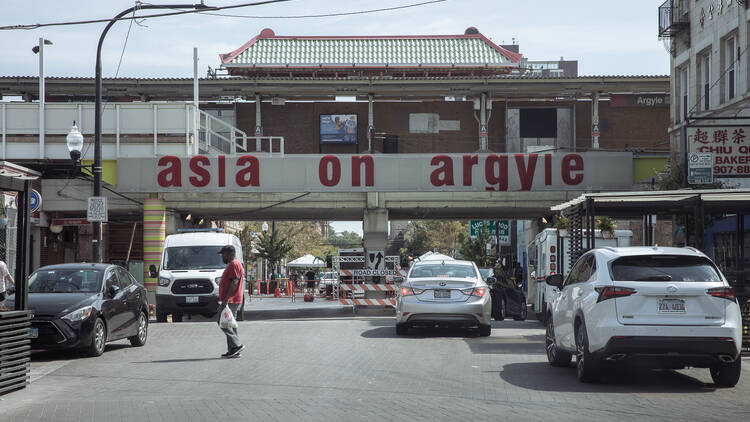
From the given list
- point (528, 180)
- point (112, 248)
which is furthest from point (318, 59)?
point (528, 180)

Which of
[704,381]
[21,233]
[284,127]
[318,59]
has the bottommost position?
[704,381]

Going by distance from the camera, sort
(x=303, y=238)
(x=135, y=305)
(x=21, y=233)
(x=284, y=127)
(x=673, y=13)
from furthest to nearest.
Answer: (x=303, y=238) < (x=284, y=127) < (x=673, y=13) < (x=135, y=305) < (x=21, y=233)

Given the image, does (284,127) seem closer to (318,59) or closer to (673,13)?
(318,59)

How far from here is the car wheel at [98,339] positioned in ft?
50.1

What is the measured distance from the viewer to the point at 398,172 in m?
31.8

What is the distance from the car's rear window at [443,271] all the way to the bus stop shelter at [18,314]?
9325mm

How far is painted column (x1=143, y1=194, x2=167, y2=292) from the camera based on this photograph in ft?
108

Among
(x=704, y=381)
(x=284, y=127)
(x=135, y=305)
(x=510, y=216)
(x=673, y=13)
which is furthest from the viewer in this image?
(x=284, y=127)

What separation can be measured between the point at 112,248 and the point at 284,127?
10.2 metres

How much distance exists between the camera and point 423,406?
993 centimetres

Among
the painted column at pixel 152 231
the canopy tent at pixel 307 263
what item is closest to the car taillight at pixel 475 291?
the painted column at pixel 152 231

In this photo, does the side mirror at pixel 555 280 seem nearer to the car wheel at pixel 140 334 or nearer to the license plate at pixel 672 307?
the license plate at pixel 672 307

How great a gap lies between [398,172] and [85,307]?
58.3 ft

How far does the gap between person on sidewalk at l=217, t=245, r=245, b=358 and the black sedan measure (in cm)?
209
